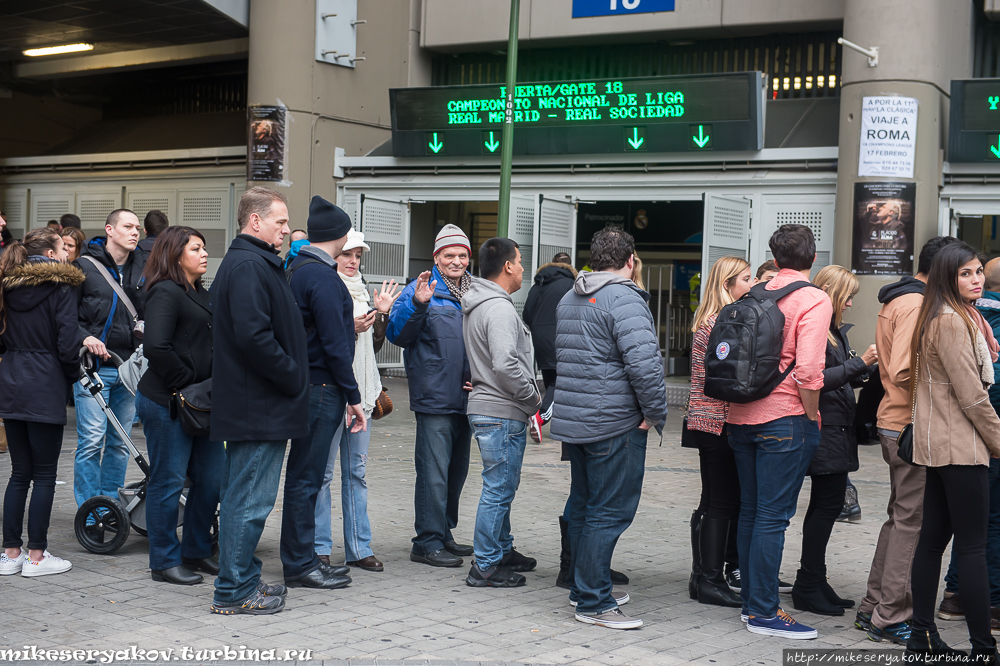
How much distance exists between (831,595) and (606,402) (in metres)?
1.62

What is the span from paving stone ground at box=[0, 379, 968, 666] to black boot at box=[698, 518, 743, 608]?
0.10 metres

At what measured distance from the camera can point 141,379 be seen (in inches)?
214

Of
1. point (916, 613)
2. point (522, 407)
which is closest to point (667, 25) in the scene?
point (522, 407)

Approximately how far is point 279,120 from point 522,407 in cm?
1172

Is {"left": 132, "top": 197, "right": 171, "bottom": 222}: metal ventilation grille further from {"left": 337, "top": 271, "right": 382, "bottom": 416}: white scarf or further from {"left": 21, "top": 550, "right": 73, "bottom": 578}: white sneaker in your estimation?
{"left": 21, "top": 550, "right": 73, "bottom": 578}: white sneaker

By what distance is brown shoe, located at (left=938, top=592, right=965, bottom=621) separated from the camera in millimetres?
5074

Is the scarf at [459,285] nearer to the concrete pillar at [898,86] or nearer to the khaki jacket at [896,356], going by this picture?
the khaki jacket at [896,356]

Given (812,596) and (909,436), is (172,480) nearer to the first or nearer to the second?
(812,596)

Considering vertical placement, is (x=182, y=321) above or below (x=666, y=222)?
below

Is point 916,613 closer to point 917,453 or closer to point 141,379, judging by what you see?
point 917,453

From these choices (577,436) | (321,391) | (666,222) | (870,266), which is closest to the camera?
(577,436)

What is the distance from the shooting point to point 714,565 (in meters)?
5.28

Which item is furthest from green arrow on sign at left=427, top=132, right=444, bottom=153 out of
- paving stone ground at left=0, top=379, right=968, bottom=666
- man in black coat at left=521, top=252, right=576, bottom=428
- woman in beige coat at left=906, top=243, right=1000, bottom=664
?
woman in beige coat at left=906, top=243, right=1000, bottom=664

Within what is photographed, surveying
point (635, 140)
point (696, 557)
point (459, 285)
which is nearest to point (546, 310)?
point (459, 285)
